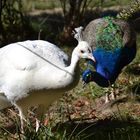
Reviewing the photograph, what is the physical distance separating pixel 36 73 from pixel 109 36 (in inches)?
65.6

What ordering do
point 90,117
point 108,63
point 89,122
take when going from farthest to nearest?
point 108,63
point 90,117
point 89,122

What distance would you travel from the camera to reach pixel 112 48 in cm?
598

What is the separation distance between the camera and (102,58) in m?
6.00

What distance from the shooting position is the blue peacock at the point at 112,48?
5.89m

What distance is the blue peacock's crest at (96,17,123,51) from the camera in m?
6.01

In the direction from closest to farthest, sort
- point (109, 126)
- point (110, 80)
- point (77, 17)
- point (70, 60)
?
point (70, 60) < point (109, 126) < point (110, 80) < point (77, 17)

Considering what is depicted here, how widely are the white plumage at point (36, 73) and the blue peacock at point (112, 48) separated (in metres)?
1.02

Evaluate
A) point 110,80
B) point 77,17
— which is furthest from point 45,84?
point 77,17

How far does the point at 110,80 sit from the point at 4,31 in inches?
130

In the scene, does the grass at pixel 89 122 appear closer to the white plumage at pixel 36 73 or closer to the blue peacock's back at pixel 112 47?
the white plumage at pixel 36 73

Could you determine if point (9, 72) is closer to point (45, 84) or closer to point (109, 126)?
point (45, 84)

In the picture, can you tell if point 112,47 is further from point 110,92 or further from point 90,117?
point 90,117

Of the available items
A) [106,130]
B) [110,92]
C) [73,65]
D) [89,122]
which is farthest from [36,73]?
[110,92]

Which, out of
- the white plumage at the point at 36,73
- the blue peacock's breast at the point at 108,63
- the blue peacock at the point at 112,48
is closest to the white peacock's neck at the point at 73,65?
the white plumage at the point at 36,73
